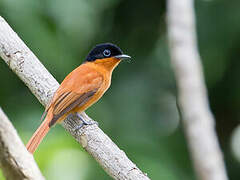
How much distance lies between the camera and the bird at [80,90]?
3.98 metres

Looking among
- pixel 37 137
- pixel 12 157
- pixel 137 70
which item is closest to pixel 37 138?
pixel 37 137

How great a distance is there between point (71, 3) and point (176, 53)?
3.89 ft

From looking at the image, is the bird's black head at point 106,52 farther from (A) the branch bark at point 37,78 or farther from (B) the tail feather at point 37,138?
(B) the tail feather at point 37,138

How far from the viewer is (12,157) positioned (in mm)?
2139

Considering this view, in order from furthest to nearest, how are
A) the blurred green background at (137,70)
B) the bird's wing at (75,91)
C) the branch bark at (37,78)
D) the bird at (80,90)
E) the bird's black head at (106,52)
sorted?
the blurred green background at (137,70) → the bird's black head at (106,52) → the bird's wing at (75,91) → the bird at (80,90) → the branch bark at (37,78)

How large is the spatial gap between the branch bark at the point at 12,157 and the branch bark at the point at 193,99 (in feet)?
7.07

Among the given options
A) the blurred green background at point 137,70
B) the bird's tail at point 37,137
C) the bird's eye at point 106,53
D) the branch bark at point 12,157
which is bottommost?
the blurred green background at point 137,70

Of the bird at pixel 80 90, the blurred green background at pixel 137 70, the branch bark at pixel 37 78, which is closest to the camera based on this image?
the branch bark at pixel 37 78

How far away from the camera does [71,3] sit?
511cm

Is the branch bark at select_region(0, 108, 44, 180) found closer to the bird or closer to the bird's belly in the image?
the bird

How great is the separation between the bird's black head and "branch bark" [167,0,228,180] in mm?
488

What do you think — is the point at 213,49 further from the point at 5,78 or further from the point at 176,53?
the point at 5,78

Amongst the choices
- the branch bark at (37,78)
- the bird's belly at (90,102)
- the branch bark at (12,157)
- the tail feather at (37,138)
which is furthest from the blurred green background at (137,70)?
the branch bark at (12,157)

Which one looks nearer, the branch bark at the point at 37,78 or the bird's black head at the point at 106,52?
the branch bark at the point at 37,78
